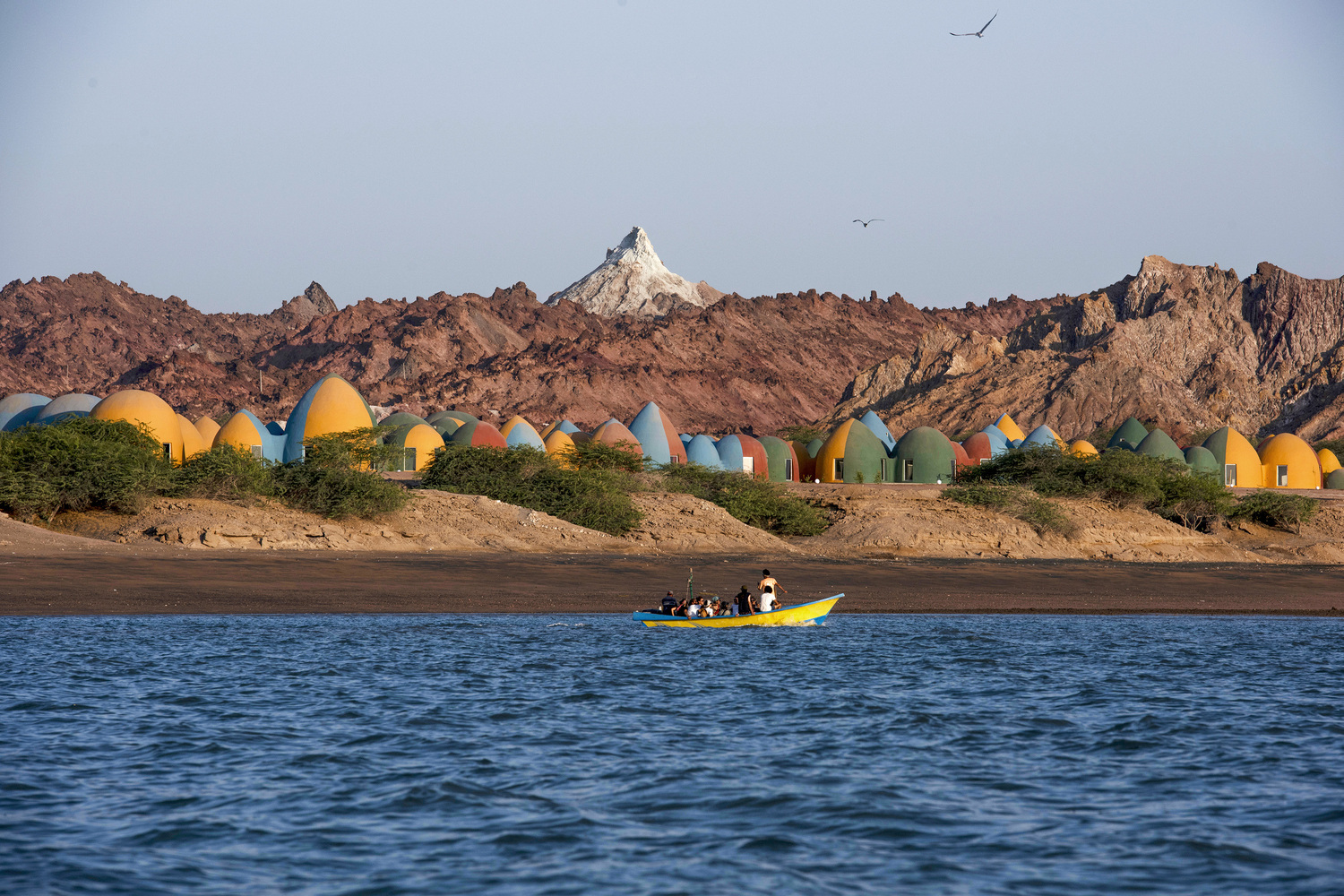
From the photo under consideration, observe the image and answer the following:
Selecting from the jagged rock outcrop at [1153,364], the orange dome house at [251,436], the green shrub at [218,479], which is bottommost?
the green shrub at [218,479]

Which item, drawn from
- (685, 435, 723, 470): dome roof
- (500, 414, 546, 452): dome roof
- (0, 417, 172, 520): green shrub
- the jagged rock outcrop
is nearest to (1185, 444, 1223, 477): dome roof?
(685, 435, 723, 470): dome roof

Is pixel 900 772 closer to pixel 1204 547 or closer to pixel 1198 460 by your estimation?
pixel 1204 547

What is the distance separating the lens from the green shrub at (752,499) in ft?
129

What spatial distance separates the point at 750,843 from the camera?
9133mm

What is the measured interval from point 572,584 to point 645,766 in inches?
587

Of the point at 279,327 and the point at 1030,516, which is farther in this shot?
the point at 279,327

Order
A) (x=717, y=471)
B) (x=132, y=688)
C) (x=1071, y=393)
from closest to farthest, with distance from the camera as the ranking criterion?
(x=132, y=688) → (x=717, y=471) → (x=1071, y=393)

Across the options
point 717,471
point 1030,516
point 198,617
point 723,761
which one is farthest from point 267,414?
point 723,761

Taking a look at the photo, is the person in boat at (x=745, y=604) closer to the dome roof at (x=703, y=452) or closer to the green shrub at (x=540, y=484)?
the green shrub at (x=540, y=484)

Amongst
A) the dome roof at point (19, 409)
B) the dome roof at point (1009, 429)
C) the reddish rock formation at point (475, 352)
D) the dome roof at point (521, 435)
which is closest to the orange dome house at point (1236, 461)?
the dome roof at point (1009, 429)

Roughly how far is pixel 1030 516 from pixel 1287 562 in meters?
7.17

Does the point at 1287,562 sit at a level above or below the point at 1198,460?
below

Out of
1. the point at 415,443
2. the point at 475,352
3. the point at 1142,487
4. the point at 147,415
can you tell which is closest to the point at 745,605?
the point at 1142,487

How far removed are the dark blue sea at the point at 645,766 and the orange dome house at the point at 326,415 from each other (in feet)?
81.5
